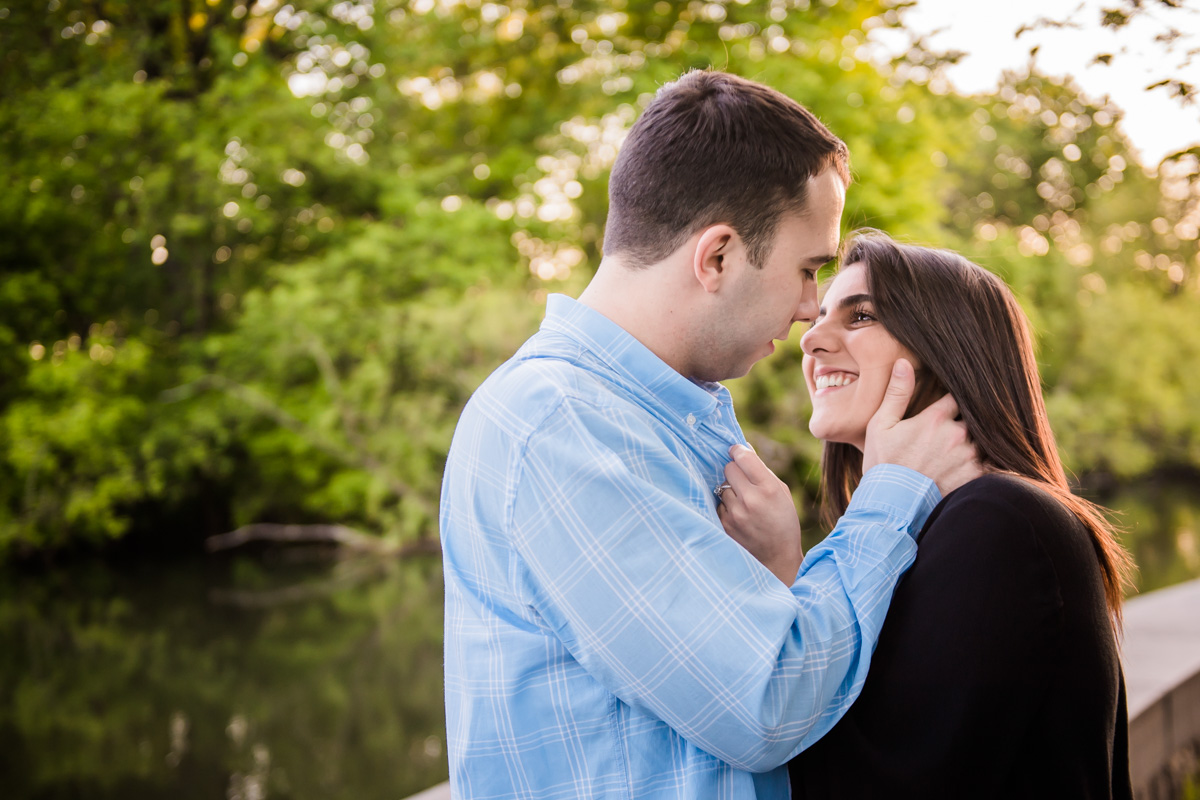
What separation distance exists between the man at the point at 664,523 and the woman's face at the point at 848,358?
0.30 metres

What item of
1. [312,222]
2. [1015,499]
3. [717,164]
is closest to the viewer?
[717,164]

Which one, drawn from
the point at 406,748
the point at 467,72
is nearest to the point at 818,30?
the point at 467,72

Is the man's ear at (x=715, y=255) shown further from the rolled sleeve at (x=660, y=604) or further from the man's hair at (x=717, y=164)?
the rolled sleeve at (x=660, y=604)

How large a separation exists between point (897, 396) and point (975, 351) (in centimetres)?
19

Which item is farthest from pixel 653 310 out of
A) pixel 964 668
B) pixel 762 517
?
pixel 964 668

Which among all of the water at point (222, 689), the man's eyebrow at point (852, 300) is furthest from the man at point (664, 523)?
the water at point (222, 689)

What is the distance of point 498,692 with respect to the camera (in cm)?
130

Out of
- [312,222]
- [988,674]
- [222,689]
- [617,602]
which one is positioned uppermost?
[617,602]

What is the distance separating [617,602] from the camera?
1.17m

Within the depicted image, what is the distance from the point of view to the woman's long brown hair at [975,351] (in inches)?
68.4

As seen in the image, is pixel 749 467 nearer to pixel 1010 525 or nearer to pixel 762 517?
pixel 762 517

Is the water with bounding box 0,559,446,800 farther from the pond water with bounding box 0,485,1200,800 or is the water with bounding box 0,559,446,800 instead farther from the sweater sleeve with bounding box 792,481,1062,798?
the sweater sleeve with bounding box 792,481,1062,798

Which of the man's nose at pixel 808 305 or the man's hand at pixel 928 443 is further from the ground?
the man's nose at pixel 808 305

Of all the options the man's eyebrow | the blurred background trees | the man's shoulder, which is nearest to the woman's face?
the man's eyebrow
